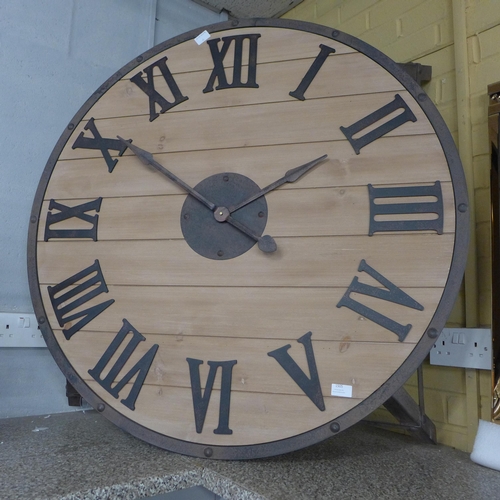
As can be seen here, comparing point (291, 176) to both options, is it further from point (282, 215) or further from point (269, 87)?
point (269, 87)

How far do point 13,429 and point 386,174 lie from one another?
1.01 metres

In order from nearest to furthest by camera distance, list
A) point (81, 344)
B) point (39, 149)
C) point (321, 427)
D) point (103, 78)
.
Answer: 1. point (321, 427)
2. point (81, 344)
3. point (39, 149)
4. point (103, 78)

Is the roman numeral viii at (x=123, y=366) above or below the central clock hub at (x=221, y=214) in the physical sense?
below

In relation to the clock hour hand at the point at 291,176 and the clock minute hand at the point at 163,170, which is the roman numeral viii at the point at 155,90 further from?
the clock hour hand at the point at 291,176

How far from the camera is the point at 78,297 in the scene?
Answer: 3.37 feet

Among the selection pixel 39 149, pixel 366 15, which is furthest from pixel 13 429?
pixel 366 15

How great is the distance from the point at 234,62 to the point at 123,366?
2.32ft

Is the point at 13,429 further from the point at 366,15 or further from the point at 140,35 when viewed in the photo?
the point at 366,15

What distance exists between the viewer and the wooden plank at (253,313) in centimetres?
83

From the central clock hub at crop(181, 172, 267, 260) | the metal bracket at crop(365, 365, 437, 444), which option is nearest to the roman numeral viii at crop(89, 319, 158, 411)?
the central clock hub at crop(181, 172, 267, 260)

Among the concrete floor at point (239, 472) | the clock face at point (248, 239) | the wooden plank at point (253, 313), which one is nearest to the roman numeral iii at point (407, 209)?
the clock face at point (248, 239)

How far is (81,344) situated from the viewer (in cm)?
100

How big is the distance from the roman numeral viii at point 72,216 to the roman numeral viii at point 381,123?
58 centimetres

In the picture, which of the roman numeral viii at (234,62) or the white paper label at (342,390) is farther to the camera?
the roman numeral viii at (234,62)
